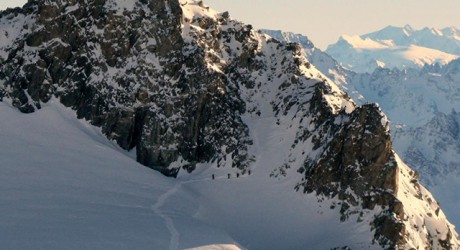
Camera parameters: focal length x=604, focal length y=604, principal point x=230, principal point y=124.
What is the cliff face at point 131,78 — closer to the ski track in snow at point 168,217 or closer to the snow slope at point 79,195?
the snow slope at point 79,195

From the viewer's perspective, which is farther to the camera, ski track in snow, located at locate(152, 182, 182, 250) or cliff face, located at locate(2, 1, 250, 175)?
cliff face, located at locate(2, 1, 250, 175)

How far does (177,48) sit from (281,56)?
21606 millimetres

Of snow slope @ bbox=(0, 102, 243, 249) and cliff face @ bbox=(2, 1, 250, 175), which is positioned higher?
cliff face @ bbox=(2, 1, 250, 175)

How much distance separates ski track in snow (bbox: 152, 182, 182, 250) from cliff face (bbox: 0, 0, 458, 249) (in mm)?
8784

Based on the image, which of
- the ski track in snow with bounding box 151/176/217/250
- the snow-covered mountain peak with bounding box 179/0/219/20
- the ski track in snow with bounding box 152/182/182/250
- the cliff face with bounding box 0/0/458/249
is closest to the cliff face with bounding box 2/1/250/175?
the cliff face with bounding box 0/0/458/249

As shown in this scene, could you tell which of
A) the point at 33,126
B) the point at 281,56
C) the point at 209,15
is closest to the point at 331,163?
the point at 281,56

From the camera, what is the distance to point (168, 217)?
7969 cm

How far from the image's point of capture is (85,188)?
8594 centimetres

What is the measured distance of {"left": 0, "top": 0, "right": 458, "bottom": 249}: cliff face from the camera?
103312 mm

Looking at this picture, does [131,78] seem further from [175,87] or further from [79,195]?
[79,195]

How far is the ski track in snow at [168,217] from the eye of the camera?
65.6m

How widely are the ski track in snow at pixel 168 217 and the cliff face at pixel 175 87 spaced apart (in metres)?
8.78

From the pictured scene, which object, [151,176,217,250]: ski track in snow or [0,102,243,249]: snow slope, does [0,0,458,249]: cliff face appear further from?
[151,176,217,250]: ski track in snow

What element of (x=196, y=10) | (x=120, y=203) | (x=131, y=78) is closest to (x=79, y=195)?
(x=120, y=203)
